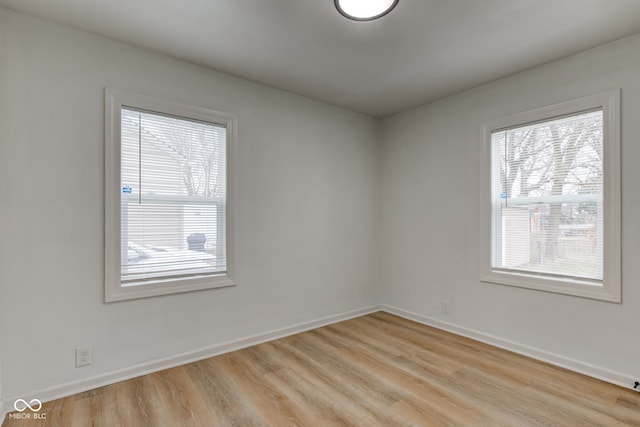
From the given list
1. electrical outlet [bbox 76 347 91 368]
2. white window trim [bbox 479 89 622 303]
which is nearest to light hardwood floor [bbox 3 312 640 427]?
electrical outlet [bbox 76 347 91 368]

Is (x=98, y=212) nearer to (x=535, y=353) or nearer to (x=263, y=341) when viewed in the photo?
(x=263, y=341)

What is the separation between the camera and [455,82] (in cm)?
325

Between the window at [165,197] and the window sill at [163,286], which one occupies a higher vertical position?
the window at [165,197]

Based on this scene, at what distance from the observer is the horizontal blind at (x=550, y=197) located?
2.64 metres

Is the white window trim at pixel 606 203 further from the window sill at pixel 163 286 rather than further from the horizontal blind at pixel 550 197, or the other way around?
the window sill at pixel 163 286

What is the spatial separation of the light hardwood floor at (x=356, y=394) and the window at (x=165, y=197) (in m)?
0.72

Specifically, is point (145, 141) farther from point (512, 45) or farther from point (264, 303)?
point (512, 45)

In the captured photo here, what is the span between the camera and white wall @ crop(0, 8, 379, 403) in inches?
85.0

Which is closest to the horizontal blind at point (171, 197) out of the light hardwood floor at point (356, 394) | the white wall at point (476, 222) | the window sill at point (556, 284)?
the light hardwood floor at point (356, 394)

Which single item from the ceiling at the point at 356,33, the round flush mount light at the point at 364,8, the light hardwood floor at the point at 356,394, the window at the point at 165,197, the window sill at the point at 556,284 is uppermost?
the ceiling at the point at 356,33

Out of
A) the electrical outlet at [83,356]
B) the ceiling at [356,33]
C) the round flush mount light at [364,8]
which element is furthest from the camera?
the electrical outlet at [83,356]

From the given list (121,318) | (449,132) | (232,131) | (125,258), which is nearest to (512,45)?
(449,132)

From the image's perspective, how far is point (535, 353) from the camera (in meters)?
2.90

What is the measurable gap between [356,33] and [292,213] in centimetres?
186
